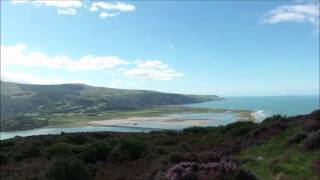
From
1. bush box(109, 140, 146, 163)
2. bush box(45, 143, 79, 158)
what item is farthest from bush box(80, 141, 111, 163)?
bush box(45, 143, 79, 158)

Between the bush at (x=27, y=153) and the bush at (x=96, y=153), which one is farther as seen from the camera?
the bush at (x=27, y=153)

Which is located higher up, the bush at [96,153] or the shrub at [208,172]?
the shrub at [208,172]

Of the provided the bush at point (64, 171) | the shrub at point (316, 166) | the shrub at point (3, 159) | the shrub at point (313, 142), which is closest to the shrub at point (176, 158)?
the bush at point (64, 171)

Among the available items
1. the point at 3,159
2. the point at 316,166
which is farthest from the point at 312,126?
the point at 3,159

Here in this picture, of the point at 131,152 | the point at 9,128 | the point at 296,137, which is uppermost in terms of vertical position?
the point at 296,137

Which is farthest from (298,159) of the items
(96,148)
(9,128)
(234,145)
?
(9,128)

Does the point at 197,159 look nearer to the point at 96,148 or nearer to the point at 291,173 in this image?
the point at 291,173

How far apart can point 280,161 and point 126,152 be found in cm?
966

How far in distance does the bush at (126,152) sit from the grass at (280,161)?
19.1ft

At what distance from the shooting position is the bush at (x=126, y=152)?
2258cm

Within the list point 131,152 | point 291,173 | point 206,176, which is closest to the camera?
point 206,176

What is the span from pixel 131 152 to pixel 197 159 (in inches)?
316

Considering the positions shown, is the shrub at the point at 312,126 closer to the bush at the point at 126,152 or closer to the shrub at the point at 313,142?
the shrub at the point at 313,142

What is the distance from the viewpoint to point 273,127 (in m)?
26.0
